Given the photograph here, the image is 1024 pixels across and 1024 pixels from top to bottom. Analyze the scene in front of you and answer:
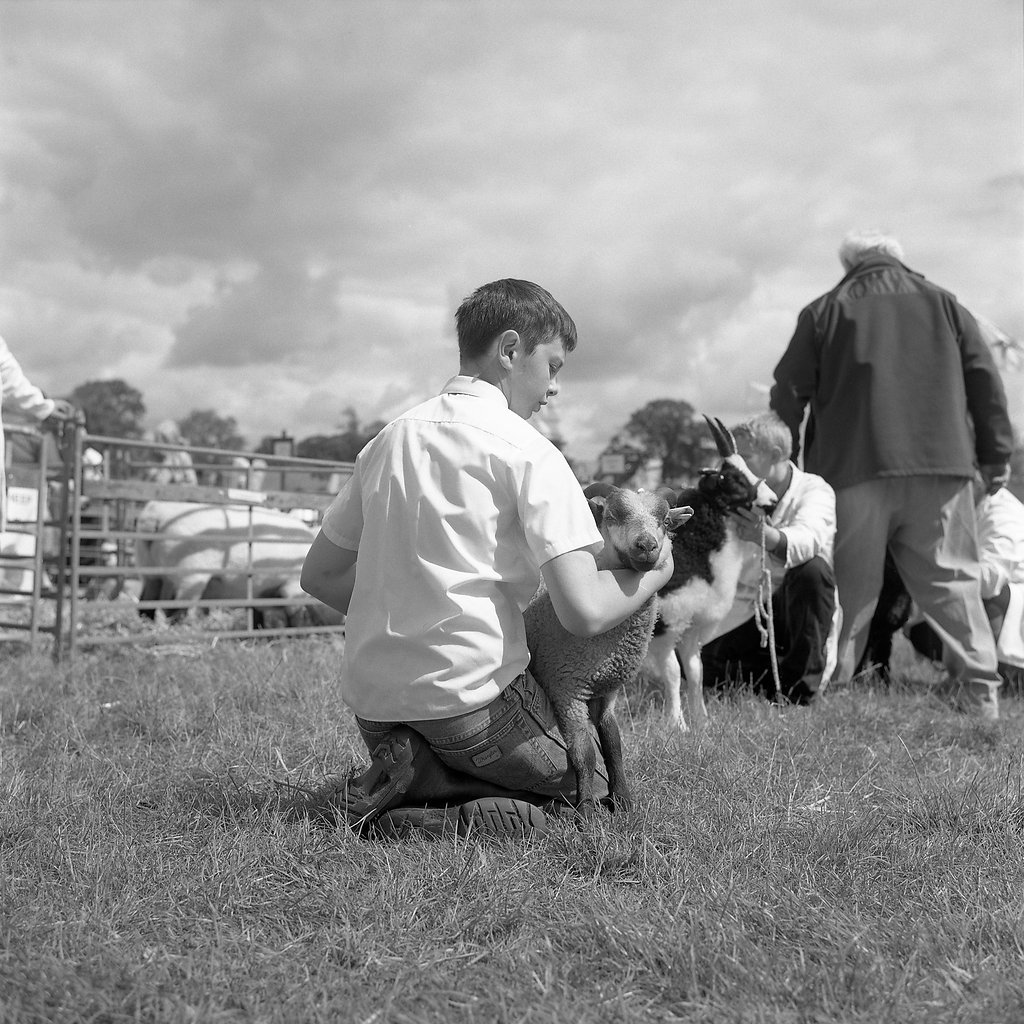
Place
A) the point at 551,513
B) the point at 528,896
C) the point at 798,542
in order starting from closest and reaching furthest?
the point at 528,896 < the point at 551,513 < the point at 798,542

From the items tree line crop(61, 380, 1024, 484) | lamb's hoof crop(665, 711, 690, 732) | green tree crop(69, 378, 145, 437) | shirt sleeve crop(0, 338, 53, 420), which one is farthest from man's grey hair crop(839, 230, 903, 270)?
green tree crop(69, 378, 145, 437)

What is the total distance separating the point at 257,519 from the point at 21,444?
295 cm

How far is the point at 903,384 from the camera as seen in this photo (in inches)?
229

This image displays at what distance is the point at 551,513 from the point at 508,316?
573 mm

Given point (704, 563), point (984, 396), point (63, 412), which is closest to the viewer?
point (704, 563)

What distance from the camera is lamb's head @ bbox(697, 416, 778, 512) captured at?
4676 mm

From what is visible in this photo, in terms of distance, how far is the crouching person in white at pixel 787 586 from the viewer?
5.36 metres

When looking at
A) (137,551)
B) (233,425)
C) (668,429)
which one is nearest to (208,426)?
(233,425)

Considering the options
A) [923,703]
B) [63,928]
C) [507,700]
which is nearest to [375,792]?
[507,700]

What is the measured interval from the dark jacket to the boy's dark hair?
130 inches

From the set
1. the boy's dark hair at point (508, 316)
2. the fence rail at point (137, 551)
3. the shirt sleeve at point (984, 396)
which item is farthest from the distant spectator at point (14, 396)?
the shirt sleeve at point (984, 396)

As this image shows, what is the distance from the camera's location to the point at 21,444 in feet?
34.2

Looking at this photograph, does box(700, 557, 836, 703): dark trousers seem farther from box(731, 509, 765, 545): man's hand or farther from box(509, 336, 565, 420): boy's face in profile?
box(509, 336, 565, 420): boy's face in profile

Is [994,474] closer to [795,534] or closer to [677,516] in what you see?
[795,534]
